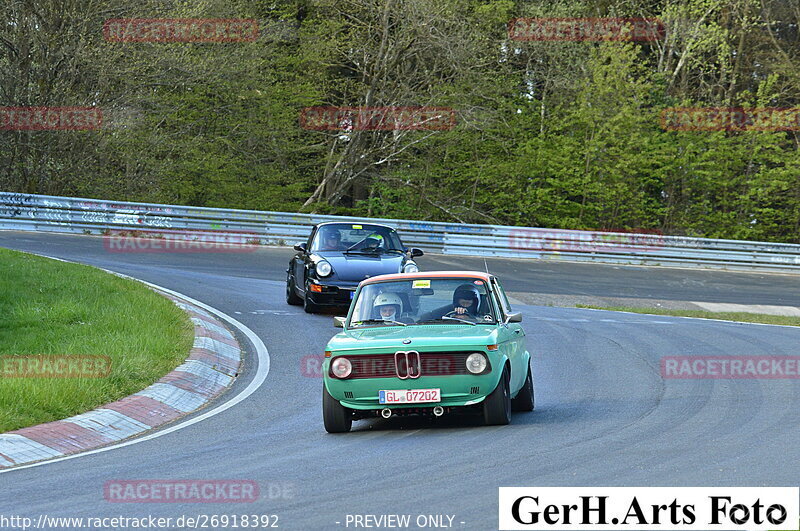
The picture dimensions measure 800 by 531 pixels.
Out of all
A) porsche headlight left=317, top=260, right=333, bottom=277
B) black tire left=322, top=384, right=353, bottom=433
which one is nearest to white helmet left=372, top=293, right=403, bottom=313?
black tire left=322, top=384, right=353, bottom=433

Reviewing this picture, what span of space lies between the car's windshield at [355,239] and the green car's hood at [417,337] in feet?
28.6

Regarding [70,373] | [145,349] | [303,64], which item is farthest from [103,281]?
[303,64]

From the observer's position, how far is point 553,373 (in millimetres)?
13586

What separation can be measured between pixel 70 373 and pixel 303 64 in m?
31.2

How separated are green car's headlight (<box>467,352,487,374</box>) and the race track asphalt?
54cm

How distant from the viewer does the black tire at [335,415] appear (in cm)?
959

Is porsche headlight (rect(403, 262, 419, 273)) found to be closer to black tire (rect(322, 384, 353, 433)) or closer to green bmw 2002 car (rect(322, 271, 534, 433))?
green bmw 2002 car (rect(322, 271, 534, 433))

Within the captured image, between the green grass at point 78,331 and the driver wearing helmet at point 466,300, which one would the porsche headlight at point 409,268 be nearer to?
the green grass at point 78,331

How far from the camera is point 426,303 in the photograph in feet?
34.9

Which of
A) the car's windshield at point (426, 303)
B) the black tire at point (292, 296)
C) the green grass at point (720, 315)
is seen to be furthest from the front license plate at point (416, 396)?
the green grass at point (720, 315)

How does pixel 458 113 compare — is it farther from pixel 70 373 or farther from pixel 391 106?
pixel 70 373

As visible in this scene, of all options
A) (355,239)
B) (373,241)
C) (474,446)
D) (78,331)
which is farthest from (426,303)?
(355,239)

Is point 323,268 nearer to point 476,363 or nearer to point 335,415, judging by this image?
point 335,415

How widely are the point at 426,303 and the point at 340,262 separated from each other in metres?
7.71
